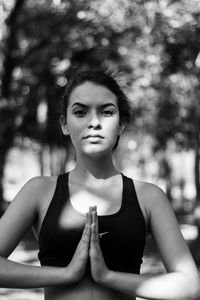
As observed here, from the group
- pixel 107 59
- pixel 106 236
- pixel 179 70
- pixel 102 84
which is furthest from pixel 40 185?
pixel 107 59

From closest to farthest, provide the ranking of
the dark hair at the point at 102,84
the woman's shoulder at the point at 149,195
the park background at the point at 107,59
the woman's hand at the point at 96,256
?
the woman's hand at the point at 96,256 → the woman's shoulder at the point at 149,195 → the dark hair at the point at 102,84 → the park background at the point at 107,59

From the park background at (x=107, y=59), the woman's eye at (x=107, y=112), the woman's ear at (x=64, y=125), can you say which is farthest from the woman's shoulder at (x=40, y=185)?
the park background at (x=107, y=59)

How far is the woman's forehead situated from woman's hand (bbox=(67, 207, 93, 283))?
1.43 ft

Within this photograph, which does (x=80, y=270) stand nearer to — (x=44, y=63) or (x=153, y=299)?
(x=153, y=299)

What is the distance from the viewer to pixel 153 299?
5.82 feet

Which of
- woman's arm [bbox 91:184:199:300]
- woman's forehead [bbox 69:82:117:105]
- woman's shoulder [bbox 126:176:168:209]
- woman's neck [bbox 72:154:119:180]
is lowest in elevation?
woman's arm [bbox 91:184:199:300]

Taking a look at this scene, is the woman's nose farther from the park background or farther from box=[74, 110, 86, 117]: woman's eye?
the park background

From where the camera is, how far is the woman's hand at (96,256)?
68.2 inches

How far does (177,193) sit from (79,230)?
131ft

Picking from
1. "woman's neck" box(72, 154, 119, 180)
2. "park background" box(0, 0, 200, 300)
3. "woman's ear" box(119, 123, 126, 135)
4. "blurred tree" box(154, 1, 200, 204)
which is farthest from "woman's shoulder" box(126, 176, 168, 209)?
"blurred tree" box(154, 1, 200, 204)

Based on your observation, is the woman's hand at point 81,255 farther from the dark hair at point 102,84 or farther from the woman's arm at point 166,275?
the dark hair at point 102,84

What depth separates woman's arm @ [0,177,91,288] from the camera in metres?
1.75

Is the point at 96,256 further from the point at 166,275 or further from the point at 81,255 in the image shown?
the point at 166,275

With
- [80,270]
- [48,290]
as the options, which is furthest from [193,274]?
[48,290]
